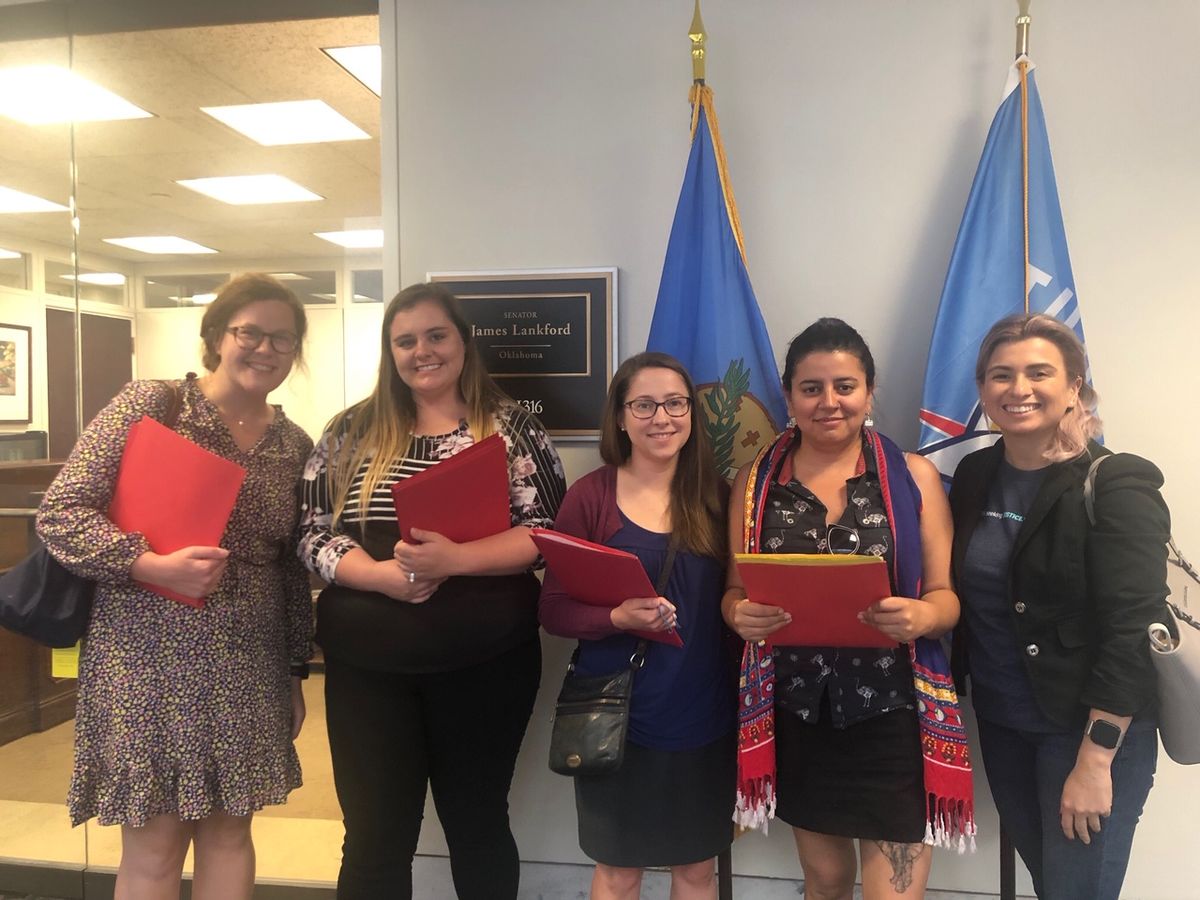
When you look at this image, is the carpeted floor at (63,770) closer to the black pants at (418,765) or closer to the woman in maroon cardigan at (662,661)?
the black pants at (418,765)

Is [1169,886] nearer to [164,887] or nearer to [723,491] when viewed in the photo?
[723,491]

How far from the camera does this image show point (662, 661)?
5.29ft

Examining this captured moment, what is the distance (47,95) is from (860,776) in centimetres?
353

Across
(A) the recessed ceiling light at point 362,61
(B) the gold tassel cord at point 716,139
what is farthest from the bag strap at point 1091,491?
(A) the recessed ceiling light at point 362,61

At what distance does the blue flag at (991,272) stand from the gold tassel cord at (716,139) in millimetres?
595

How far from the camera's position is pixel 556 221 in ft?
7.59

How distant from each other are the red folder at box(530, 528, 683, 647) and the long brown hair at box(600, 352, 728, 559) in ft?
0.54

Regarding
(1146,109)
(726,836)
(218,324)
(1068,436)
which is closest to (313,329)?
(218,324)

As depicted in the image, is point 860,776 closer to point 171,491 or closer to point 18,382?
point 171,491

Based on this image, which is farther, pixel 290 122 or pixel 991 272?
pixel 290 122

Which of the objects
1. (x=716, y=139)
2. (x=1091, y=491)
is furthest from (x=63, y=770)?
(x=1091, y=491)

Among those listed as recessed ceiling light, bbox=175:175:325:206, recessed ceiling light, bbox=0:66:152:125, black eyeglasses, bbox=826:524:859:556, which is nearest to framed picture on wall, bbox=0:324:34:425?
recessed ceiling light, bbox=0:66:152:125

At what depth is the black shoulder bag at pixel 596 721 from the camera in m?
1.55

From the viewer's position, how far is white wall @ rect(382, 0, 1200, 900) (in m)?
2.08
